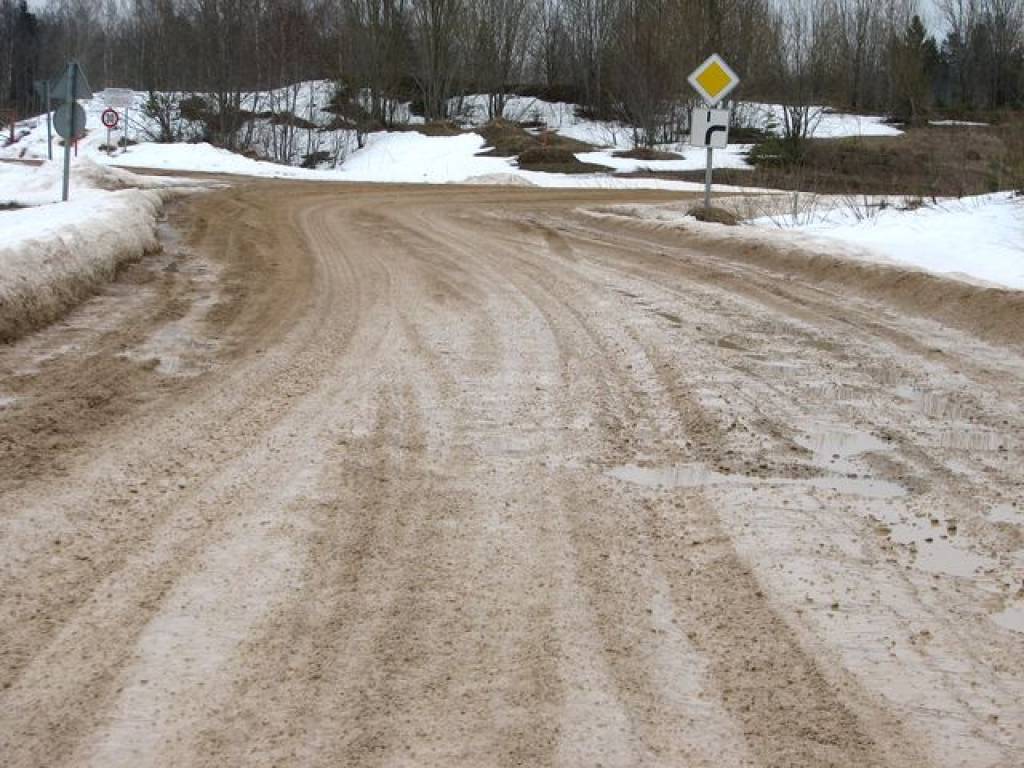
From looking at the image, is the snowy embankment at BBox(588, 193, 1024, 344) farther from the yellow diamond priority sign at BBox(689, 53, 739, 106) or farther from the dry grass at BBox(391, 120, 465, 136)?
the dry grass at BBox(391, 120, 465, 136)

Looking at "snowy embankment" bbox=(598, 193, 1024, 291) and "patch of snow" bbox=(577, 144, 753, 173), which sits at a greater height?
"patch of snow" bbox=(577, 144, 753, 173)

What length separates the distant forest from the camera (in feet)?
165

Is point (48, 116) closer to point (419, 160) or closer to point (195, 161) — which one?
point (195, 161)

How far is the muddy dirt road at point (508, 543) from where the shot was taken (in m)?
3.19

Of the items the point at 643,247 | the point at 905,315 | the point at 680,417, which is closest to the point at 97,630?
the point at 680,417

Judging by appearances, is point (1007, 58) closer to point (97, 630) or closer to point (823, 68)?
point (823, 68)

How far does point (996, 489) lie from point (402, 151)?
4580cm

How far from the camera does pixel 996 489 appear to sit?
17.5ft

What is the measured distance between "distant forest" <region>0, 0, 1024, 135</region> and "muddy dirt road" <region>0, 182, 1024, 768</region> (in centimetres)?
3960

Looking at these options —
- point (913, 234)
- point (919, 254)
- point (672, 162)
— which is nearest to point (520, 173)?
point (672, 162)

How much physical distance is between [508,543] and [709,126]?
13.3 meters

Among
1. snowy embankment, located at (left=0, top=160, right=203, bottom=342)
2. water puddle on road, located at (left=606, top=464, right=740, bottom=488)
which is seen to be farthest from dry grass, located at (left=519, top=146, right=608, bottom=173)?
water puddle on road, located at (left=606, top=464, right=740, bottom=488)

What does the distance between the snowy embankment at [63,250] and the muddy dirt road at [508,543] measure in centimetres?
34

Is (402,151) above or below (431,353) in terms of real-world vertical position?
above
